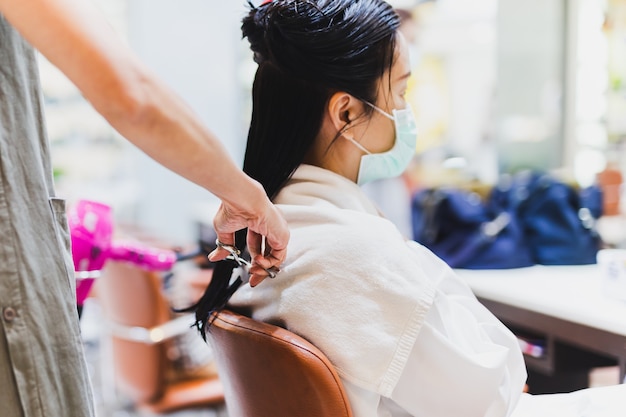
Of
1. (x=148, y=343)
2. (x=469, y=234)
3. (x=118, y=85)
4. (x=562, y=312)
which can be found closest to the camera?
(x=118, y=85)

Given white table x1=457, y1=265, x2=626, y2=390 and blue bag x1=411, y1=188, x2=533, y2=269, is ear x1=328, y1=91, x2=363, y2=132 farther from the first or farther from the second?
blue bag x1=411, y1=188, x2=533, y2=269

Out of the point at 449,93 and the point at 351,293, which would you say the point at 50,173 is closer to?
the point at 351,293

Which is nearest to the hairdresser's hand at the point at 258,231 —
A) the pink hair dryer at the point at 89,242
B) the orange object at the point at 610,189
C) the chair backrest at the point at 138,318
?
the pink hair dryer at the point at 89,242

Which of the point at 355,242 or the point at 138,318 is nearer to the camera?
the point at 355,242

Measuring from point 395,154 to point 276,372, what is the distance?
481mm

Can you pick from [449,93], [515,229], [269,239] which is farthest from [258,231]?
[449,93]

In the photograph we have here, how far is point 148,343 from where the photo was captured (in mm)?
1956

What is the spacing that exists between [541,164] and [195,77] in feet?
7.88

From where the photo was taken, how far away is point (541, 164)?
8.09 ft

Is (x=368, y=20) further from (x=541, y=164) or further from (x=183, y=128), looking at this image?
(x=541, y=164)

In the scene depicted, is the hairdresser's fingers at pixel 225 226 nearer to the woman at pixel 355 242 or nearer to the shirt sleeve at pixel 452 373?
the woman at pixel 355 242

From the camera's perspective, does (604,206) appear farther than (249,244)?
Yes

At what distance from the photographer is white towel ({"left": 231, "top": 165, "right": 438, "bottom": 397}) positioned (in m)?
0.84

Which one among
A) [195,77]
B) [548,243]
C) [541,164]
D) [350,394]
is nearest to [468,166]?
[541,164]
